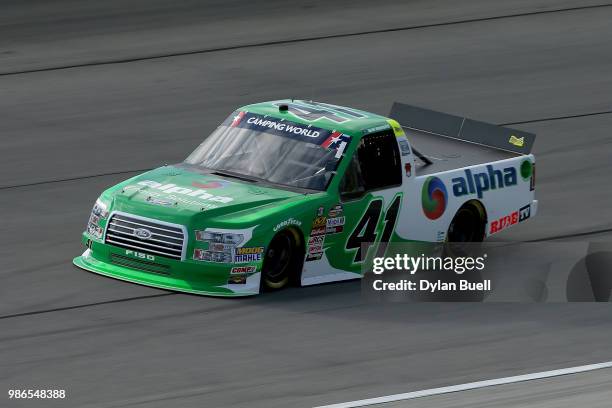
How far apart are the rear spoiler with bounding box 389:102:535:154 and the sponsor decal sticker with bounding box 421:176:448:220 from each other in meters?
1.29

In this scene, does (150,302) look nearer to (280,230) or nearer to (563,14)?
(280,230)

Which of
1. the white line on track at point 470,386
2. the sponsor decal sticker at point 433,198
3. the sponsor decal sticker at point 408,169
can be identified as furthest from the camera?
the sponsor decal sticker at point 433,198

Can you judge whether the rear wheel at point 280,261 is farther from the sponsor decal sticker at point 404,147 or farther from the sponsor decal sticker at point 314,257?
the sponsor decal sticker at point 404,147

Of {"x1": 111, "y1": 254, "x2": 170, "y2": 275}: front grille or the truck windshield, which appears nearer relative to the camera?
{"x1": 111, "y1": 254, "x2": 170, "y2": 275}: front grille

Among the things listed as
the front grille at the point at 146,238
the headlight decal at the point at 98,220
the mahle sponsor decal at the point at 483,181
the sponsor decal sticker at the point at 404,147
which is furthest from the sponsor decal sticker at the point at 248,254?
the mahle sponsor decal at the point at 483,181

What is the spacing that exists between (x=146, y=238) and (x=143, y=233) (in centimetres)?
5

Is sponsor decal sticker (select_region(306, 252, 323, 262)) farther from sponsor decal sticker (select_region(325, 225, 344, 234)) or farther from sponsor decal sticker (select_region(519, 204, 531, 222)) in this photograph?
sponsor decal sticker (select_region(519, 204, 531, 222))

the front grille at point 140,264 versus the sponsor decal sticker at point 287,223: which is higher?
the sponsor decal sticker at point 287,223

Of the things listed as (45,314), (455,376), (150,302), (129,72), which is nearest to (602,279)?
(455,376)

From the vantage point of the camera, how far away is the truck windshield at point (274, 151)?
42.0 feet

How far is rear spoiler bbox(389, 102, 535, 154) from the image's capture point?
14.7 m

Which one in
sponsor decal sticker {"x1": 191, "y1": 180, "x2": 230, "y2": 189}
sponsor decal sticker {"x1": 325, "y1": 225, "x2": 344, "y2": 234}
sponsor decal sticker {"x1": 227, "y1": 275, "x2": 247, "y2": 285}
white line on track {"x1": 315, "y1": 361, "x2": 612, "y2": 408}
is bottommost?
white line on track {"x1": 315, "y1": 361, "x2": 612, "y2": 408}

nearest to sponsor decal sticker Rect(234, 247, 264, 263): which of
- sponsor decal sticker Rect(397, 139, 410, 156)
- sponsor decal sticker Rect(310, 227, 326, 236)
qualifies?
sponsor decal sticker Rect(310, 227, 326, 236)

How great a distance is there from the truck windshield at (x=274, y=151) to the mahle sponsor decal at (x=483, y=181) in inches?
53.9
